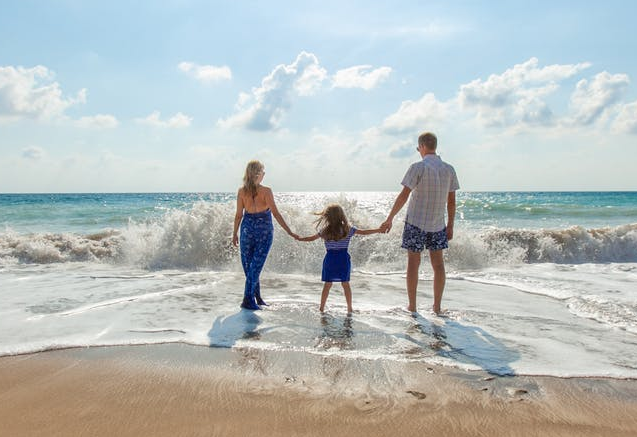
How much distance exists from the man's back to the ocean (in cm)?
110

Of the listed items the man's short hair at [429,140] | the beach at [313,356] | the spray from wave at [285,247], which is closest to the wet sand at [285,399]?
the beach at [313,356]

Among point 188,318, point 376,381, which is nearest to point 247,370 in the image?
point 376,381

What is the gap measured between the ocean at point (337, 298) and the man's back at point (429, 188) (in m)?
1.10

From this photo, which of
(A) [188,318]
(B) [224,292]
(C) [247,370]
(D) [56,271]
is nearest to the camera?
(C) [247,370]

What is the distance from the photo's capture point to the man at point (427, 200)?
17.1 feet

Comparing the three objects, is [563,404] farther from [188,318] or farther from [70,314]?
[70,314]

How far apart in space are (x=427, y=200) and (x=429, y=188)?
0.13m

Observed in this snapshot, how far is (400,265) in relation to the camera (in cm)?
1045

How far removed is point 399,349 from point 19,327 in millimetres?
3714

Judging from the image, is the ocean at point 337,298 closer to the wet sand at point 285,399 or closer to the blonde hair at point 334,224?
the wet sand at point 285,399

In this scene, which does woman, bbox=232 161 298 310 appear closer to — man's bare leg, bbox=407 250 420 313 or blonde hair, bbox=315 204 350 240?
blonde hair, bbox=315 204 350 240

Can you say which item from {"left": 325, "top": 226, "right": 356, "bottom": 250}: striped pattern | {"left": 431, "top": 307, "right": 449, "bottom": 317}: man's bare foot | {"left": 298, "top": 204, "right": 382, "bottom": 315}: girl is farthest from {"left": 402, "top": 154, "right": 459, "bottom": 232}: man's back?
{"left": 431, "top": 307, "right": 449, "bottom": 317}: man's bare foot

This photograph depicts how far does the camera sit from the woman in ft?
18.5

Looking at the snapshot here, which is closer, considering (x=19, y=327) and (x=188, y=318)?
(x=19, y=327)
